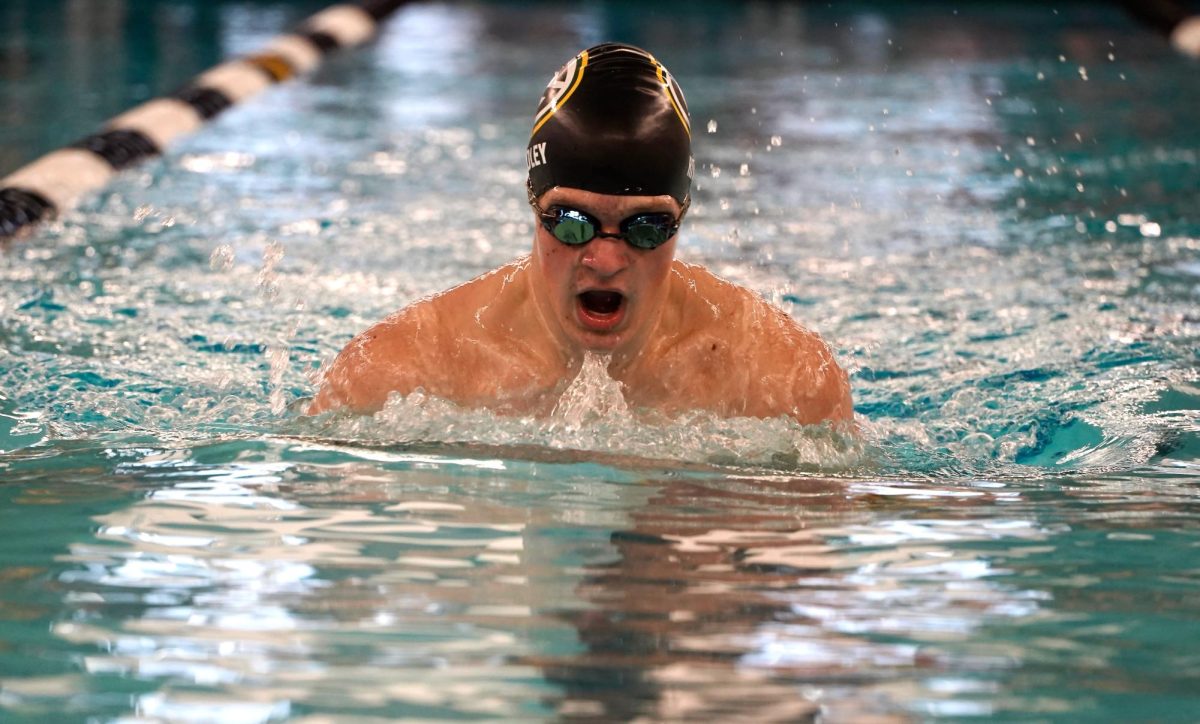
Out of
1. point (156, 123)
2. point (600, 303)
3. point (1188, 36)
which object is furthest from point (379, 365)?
point (1188, 36)

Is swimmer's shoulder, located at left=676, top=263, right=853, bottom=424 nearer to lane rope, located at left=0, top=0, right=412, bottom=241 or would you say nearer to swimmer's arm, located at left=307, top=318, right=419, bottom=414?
swimmer's arm, located at left=307, top=318, right=419, bottom=414

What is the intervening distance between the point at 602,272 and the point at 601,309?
13 cm

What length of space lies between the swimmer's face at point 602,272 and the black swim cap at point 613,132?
→ 0.09 ft

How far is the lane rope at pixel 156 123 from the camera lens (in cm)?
529

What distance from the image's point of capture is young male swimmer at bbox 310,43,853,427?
2.59m

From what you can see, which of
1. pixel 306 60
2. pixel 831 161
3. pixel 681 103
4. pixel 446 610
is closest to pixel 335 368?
pixel 681 103

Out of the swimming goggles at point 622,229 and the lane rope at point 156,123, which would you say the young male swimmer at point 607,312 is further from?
the lane rope at point 156,123

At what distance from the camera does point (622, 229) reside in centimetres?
257

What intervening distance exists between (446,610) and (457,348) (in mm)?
934

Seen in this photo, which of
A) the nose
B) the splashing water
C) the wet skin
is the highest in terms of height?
the nose

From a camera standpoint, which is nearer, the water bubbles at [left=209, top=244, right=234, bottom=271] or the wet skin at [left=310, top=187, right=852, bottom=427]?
the wet skin at [left=310, top=187, right=852, bottom=427]

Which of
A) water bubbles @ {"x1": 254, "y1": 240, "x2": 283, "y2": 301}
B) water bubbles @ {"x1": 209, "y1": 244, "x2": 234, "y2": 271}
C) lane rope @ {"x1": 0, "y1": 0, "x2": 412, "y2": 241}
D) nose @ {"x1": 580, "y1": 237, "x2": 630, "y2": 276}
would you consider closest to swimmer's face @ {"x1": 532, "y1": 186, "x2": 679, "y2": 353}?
nose @ {"x1": 580, "y1": 237, "x2": 630, "y2": 276}

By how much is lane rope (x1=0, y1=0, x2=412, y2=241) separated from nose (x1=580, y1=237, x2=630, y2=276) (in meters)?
2.87

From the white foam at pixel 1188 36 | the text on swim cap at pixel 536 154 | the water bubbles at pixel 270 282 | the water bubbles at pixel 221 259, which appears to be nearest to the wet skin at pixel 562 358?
the text on swim cap at pixel 536 154
